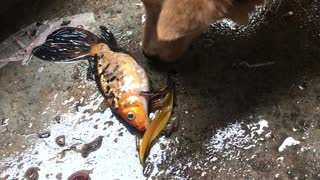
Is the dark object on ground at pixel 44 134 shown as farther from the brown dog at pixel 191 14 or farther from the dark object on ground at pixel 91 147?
the brown dog at pixel 191 14

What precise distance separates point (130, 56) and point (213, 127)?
A: 16.9 inches

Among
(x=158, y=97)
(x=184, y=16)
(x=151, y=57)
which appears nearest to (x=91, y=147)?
(x=158, y=97)

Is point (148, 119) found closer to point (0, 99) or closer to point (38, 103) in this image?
point (38, 103)

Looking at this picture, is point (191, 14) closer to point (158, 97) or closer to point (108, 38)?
point (158, 97)

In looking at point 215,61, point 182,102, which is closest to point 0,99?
point 182,102

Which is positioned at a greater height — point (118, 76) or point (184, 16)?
point (184, 16)

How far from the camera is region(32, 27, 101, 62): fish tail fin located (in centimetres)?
223

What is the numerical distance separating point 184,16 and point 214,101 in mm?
582

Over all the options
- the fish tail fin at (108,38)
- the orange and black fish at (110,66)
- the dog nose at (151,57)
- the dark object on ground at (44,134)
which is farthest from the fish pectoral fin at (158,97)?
the dark object on ground at (44,134)

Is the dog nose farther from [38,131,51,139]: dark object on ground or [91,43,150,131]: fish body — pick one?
[38,131,51,139]: dark object on ground

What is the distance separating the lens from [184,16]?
1560mm

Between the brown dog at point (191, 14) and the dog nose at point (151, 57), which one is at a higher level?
the brown dog at point (191, 14)

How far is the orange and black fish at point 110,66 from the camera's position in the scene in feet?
6.55

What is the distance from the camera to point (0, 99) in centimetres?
218
